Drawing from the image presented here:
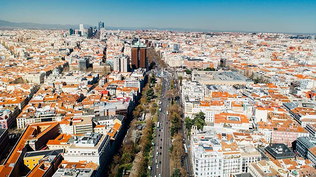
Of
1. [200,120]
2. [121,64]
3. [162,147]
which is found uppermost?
[121,64]

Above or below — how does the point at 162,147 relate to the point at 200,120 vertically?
below

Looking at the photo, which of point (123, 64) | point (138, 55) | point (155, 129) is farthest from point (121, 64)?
point (155, 129)

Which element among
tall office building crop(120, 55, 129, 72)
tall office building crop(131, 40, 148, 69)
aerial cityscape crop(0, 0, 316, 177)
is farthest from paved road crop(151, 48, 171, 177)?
tall office building crop(131, 40, 148, 69)

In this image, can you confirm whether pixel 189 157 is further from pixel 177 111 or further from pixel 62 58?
pixel 62 58

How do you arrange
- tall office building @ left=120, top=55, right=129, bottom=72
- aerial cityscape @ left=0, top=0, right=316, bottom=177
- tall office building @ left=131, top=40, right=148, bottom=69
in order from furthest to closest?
tall office building @ left=131, top=40, right=148, bottom=69 < tall office building @ left=120, top=55, right=129, bottom=72 < aerial cityscape @ left=0, top=0, right=316, bottom=177

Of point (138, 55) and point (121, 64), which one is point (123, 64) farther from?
point (138, 55)

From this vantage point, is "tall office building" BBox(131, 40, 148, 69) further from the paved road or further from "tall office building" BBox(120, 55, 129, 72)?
the paved road

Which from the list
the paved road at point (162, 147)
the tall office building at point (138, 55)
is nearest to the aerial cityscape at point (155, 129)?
the paved road at point (162, 147)

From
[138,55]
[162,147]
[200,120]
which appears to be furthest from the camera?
[138,55]

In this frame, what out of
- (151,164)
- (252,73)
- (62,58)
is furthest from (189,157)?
(62,58)

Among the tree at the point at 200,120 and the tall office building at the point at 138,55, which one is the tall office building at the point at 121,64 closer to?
the tall office building at the point at 138,55
